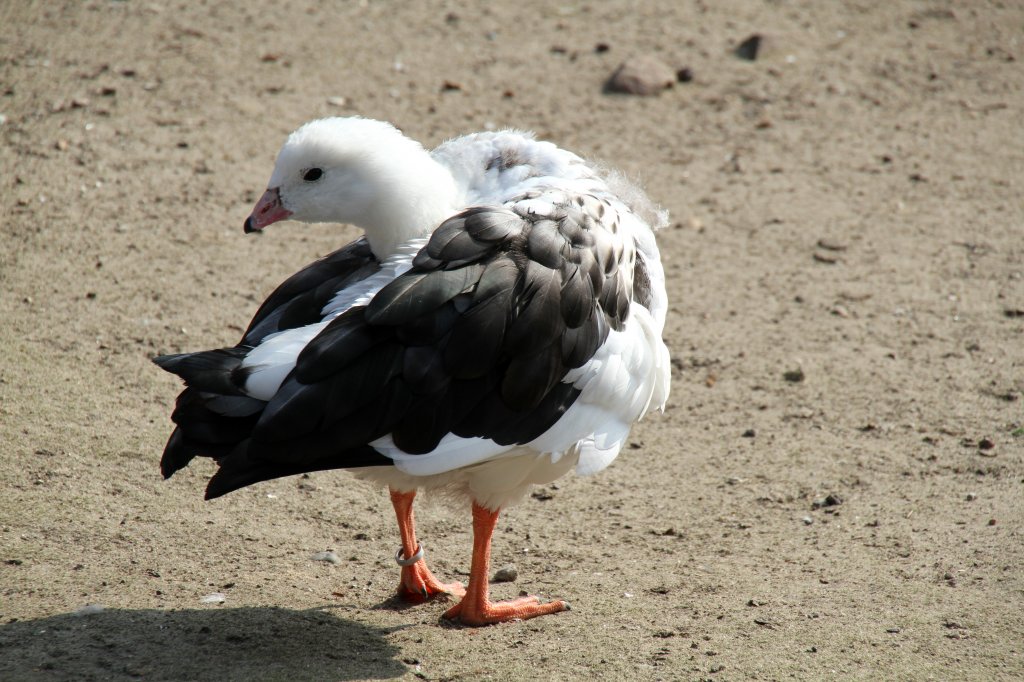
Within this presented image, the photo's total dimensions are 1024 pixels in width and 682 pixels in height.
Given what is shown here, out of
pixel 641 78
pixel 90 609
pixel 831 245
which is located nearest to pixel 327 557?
pixel 90 609

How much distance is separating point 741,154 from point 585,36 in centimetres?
220

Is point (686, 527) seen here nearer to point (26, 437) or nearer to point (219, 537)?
point (219, 537)

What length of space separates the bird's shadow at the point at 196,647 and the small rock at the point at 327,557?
42 centimetres

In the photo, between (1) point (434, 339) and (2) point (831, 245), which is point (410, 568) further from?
(2) point (831, 245)

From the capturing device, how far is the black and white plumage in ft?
12.0

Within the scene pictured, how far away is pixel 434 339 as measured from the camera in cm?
379

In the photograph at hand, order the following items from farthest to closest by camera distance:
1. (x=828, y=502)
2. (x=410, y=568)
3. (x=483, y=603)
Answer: (x=828, y=502), (x=410, y=568), (x=483, y=603)

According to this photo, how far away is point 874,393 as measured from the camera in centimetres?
605

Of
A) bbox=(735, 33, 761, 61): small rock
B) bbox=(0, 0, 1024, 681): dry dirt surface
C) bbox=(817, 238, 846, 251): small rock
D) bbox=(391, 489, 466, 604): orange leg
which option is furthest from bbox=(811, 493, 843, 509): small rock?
bbox=(735, 33, 761, 61): small rock

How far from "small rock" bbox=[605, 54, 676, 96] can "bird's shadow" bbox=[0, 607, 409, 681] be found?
6.08 m

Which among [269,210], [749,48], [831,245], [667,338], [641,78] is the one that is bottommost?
[667,338]

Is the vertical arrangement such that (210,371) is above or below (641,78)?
below

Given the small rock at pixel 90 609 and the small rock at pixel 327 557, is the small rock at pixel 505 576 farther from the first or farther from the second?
the small rock at pixel 90 609

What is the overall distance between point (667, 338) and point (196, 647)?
137 inches
